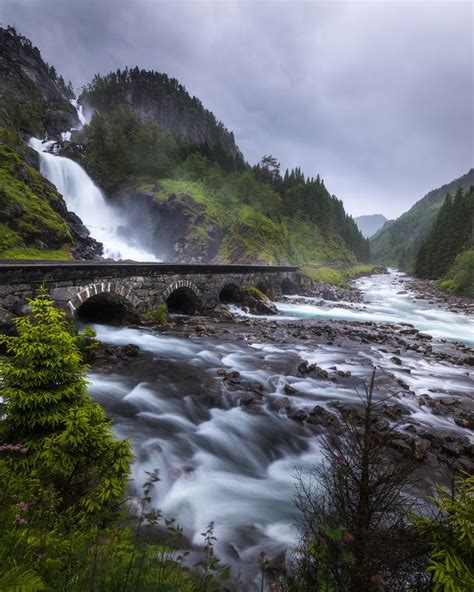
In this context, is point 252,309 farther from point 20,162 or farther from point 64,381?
point 20,162

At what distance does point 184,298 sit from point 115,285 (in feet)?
25.4

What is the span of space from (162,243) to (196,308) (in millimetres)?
41196

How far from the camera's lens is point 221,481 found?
602cm

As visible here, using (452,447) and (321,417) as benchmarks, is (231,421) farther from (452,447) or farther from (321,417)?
(452,447)

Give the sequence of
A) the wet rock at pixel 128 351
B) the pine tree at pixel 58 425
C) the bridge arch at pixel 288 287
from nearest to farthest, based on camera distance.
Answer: the pine tree at pixel 58 425, the wet rock at pixel 128 351, the bridge arch at pixel 288 287

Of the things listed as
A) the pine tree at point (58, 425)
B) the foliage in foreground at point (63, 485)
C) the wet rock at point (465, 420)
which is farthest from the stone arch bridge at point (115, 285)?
the wet rock at point (465, 420)

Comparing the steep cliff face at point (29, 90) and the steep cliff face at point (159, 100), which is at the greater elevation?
the steep cliff face at point (159, 100)

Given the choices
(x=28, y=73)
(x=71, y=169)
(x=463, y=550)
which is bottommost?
(x=463, y=550)

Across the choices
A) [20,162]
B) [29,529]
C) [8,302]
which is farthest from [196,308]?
[20,162]

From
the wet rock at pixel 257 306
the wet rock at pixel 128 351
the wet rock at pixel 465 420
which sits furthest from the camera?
the wet rock at pixel 257 306

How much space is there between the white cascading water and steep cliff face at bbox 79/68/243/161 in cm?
9108

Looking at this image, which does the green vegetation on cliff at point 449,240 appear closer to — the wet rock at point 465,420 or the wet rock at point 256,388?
the wet rock at point 465,420

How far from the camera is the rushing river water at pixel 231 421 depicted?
5.09 meters

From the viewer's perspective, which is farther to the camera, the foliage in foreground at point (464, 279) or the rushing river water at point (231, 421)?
the foliage in foreground at point (464, 279)
